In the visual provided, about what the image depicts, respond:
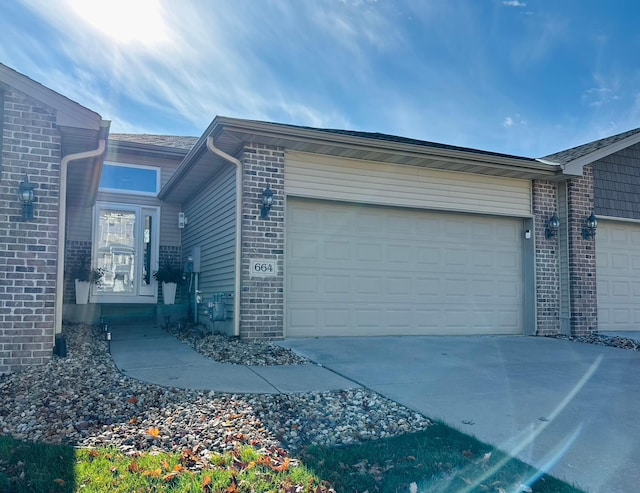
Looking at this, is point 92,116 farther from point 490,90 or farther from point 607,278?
point 607,278

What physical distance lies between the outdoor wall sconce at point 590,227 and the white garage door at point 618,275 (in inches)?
22.7

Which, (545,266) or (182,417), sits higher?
(545,266)

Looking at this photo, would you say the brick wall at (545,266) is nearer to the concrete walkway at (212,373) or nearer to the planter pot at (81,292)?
the concrete walkway at (212,373)

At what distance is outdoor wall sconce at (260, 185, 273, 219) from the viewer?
7.98 m

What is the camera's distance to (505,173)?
970 centimetres

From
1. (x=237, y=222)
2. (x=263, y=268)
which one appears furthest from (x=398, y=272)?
(x=237, y=222)

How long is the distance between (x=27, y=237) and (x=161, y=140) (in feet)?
25.5

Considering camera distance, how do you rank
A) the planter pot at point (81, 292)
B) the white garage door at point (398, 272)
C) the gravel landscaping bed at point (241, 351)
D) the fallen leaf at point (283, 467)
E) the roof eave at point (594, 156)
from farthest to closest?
the planter pot at point (81, 292) → the roof eave at point (594, 156) → the white garage door at point (398, 272) → the gravel landscaping bed at point (241, 351) → the fallen leaf at point (283, 467)

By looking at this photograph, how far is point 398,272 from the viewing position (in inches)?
362

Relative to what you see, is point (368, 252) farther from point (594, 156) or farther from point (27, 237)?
point (27, 237)

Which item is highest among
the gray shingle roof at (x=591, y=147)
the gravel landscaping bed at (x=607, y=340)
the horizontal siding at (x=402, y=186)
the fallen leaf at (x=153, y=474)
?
the gray shingle roof at (x=591, y=147)

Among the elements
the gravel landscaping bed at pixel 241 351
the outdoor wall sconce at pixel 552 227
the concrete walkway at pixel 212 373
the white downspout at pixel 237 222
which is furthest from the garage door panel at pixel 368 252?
the outdoor wall sconce at pixel 552 227

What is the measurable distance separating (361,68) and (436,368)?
611cm

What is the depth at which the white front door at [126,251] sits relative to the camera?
11625mm
